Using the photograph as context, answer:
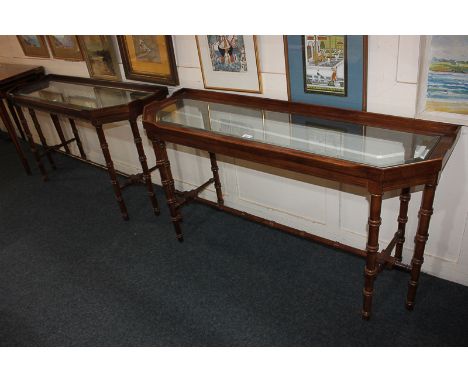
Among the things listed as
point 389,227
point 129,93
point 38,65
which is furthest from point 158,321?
point 38,65

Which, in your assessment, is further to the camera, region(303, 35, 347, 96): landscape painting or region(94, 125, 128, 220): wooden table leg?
region(94, 125, 128, 220): wooden table leg

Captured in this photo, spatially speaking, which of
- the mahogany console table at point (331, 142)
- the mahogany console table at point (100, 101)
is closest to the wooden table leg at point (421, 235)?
the mahogany console table at point (331, 142)

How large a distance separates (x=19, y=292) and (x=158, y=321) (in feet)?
3.98

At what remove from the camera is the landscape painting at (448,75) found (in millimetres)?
A: 1996

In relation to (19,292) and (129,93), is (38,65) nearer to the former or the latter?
(129,93)

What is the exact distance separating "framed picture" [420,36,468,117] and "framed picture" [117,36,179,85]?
1881 mm

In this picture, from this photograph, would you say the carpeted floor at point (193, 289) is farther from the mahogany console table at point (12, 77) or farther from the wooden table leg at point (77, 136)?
the mahogany console table at point (12, 77)

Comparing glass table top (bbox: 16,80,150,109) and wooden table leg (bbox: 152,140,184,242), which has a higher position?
glass table top (bbox: 16,80,150,109)

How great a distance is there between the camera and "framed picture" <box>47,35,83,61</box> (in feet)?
13.0

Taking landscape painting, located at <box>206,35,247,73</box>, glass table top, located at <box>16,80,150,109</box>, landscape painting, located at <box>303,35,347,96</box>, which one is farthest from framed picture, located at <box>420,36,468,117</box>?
glass table top, located at <box>16,80,150,109</box>

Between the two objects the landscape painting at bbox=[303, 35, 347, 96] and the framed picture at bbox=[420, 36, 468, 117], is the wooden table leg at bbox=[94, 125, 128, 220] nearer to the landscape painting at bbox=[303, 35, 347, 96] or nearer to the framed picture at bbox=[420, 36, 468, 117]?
the landscape painting at bbox=[303, 35, 347, 96]

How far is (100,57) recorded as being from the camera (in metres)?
3.77

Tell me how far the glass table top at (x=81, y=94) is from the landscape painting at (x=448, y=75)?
222 centimetres

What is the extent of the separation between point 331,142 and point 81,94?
250 cm
